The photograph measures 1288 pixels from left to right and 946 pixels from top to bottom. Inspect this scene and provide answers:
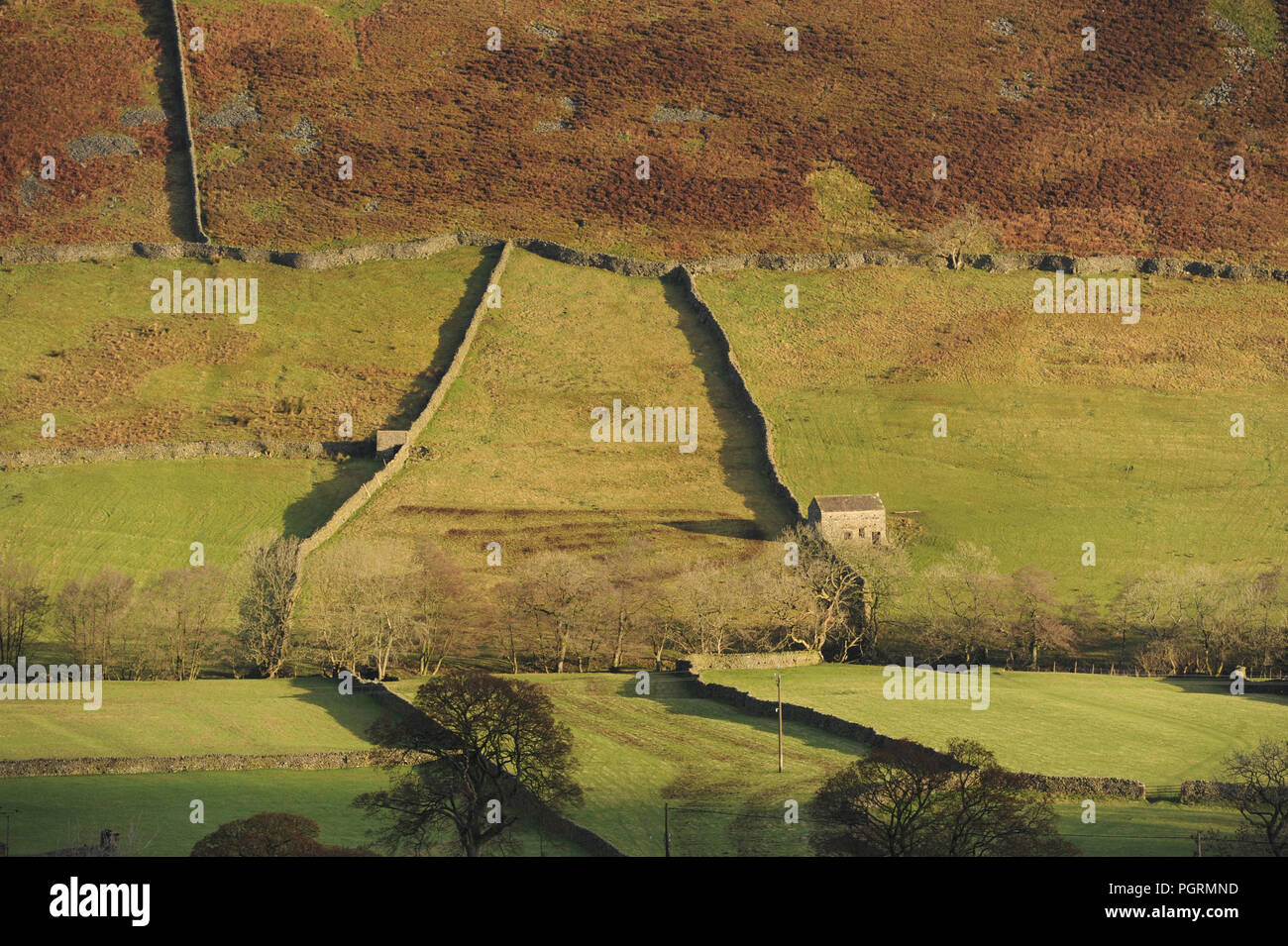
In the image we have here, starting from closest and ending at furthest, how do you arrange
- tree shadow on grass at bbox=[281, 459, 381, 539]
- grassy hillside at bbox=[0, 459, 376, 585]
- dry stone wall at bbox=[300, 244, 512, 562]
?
grassy hillside at bbox=[0, 459, 376, 585], dry stone wall at bbox=[300, 244, 512, 562], tree shadow on grass at bbox=[281, 459, 381, 539]

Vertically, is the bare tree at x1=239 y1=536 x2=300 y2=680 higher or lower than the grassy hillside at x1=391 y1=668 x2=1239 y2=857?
higher

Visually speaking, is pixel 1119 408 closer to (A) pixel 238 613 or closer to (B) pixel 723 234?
(B) pixel 723 234

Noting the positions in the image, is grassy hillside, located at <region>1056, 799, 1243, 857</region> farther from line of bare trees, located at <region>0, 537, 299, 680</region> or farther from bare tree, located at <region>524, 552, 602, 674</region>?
line of bare trees, located at <region>0, 537, 299, 680</region>

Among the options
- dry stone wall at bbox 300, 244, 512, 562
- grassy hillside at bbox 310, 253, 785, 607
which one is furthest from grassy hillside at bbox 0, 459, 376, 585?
grassy hillside at bbox 310, 253, 785, 607

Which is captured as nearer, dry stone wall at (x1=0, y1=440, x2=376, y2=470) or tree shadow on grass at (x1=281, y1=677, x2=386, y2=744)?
tree shadow on grass at (x1=281, y1=677, x2=386, y2=744)

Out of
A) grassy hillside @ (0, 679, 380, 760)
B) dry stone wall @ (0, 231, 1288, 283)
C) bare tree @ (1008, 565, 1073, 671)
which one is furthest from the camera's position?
dry stone wall @ (0, 231, 1288, 283)

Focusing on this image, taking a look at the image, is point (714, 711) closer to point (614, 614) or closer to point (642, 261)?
point (614, 614)

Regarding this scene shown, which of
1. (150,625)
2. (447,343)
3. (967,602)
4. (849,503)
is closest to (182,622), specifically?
(150,625)
